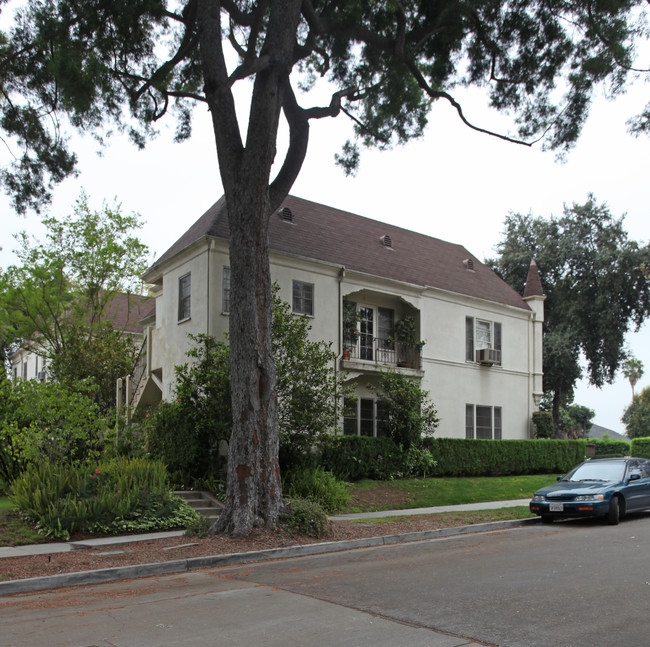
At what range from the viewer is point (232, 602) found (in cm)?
701

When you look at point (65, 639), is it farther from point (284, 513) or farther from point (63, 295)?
point (63, 295)

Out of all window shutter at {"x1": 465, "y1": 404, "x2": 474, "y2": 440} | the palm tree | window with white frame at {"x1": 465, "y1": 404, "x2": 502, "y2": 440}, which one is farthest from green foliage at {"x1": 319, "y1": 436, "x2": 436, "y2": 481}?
the palm tree

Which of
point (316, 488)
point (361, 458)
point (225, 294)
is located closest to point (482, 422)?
point (361, 458)

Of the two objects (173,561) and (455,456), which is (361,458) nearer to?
(455,456)

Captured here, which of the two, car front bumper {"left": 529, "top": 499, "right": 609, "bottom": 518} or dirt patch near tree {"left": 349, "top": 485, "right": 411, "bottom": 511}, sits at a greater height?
car front bumper {"left": 529, "top": 499, "right": 609, "bottom": 518}

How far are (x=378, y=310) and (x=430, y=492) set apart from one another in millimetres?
7452

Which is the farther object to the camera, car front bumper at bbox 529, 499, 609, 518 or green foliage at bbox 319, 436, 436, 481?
green foliage at bbox 319, 436, 436, 481

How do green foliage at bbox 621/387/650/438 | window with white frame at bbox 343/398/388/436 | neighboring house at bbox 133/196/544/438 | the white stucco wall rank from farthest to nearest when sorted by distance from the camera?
green foliage at bbox 621/387/650/438
window with white frame at bbox 343/398/388/436
neighboring house at bbox 133/196/544/438
the white stucco wall

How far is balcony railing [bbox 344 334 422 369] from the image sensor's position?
22484mm

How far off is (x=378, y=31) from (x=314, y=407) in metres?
9.09

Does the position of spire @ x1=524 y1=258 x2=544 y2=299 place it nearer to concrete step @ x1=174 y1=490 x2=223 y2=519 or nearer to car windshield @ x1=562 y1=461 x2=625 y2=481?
car windshield @ x1=562 y1=461 x2=625 y2=481

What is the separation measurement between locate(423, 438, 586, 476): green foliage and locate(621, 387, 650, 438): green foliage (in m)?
57.3

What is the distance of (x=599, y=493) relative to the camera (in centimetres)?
1359

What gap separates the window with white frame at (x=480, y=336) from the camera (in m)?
25.9
